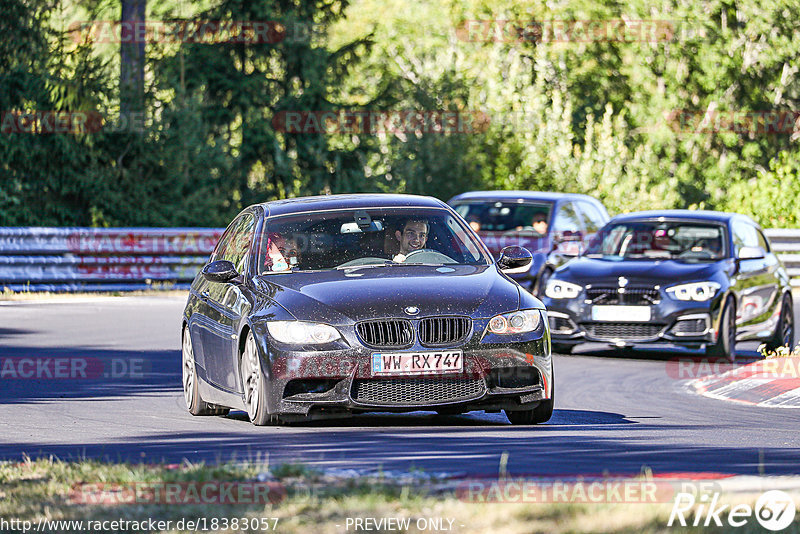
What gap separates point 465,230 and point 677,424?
1988 mm

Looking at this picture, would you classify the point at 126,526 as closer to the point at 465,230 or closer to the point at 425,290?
the point at 425,290

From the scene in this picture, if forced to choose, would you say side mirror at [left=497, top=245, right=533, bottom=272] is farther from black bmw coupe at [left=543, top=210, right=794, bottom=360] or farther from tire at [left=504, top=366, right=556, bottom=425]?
black bmw coupe at [left=543, top=210, right=794, bottom=360]

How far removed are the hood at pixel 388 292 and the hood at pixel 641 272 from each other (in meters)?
6.37

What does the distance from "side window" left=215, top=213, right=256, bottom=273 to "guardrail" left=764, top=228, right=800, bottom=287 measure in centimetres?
2299

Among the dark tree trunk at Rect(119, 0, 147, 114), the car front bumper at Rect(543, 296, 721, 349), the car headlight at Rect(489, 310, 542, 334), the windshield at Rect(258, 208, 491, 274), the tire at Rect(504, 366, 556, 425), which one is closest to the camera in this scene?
the car headlight at Rect(489, 310, 542, 334)

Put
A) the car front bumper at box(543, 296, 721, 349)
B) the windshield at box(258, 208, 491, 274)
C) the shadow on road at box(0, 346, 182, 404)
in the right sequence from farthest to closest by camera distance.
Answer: the car front bumper at box(543, 296, 721, 349)
the shadow on road at box(0, 346, 182, 404)
the windshield at box(258, 208, 491, 274)

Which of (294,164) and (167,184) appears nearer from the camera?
(167,184)

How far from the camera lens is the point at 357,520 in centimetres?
616

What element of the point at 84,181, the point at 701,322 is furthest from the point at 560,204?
the point at 84,181

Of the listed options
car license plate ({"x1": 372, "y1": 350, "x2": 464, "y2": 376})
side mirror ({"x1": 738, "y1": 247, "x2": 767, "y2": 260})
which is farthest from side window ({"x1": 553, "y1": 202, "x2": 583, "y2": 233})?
car license plate ({"x1": 372, "y1": 350, "x2": 464, "y2": 376})

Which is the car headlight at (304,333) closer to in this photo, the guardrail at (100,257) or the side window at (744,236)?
the side window at (744,236)

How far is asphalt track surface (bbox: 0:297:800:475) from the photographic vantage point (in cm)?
854

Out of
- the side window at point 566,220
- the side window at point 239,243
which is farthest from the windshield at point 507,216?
the side window at point 239,243

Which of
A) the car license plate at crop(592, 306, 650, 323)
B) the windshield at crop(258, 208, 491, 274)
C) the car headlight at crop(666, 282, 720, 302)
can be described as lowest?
the car license plate at crop(592, 306, 650, 323)
